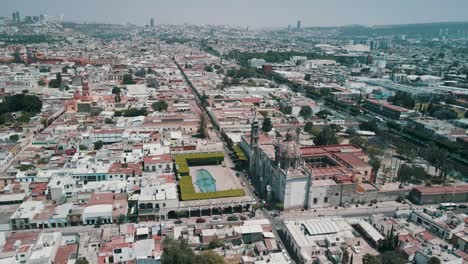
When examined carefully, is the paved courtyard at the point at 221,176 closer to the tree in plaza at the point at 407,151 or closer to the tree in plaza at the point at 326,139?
the tree in plaza at the point at 326,139

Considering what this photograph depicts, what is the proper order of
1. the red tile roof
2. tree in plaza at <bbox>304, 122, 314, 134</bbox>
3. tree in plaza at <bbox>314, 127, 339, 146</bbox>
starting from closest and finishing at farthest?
the red tile roof < tree in plaza at <bbox>314, 127, 339, 146</bbox> < tree in plaza at <bbox>304, 122, 314, 134</bbox>

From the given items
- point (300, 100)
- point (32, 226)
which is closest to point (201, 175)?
point (32, 226)

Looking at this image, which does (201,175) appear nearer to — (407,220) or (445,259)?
(407,220)

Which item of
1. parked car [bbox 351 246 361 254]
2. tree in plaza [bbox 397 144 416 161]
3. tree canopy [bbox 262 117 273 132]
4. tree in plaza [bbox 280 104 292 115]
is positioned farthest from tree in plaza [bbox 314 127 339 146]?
parked car [bbox 351 246 361 254]

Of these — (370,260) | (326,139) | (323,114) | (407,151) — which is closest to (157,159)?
(326,139)

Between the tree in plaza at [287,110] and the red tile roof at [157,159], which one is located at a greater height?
the tree in plaza at [287,110]

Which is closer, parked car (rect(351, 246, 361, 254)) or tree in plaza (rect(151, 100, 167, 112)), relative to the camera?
parked car (rect(351, 246, 361, 254))

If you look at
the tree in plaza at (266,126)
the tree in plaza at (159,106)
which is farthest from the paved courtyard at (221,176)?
the tree in plaza at (159,106)

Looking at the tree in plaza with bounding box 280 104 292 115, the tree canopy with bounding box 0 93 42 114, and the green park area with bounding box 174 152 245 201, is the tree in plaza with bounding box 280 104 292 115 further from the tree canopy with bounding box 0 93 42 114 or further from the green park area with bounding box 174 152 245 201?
the tree canopy with bounding box 0 93 42 114
